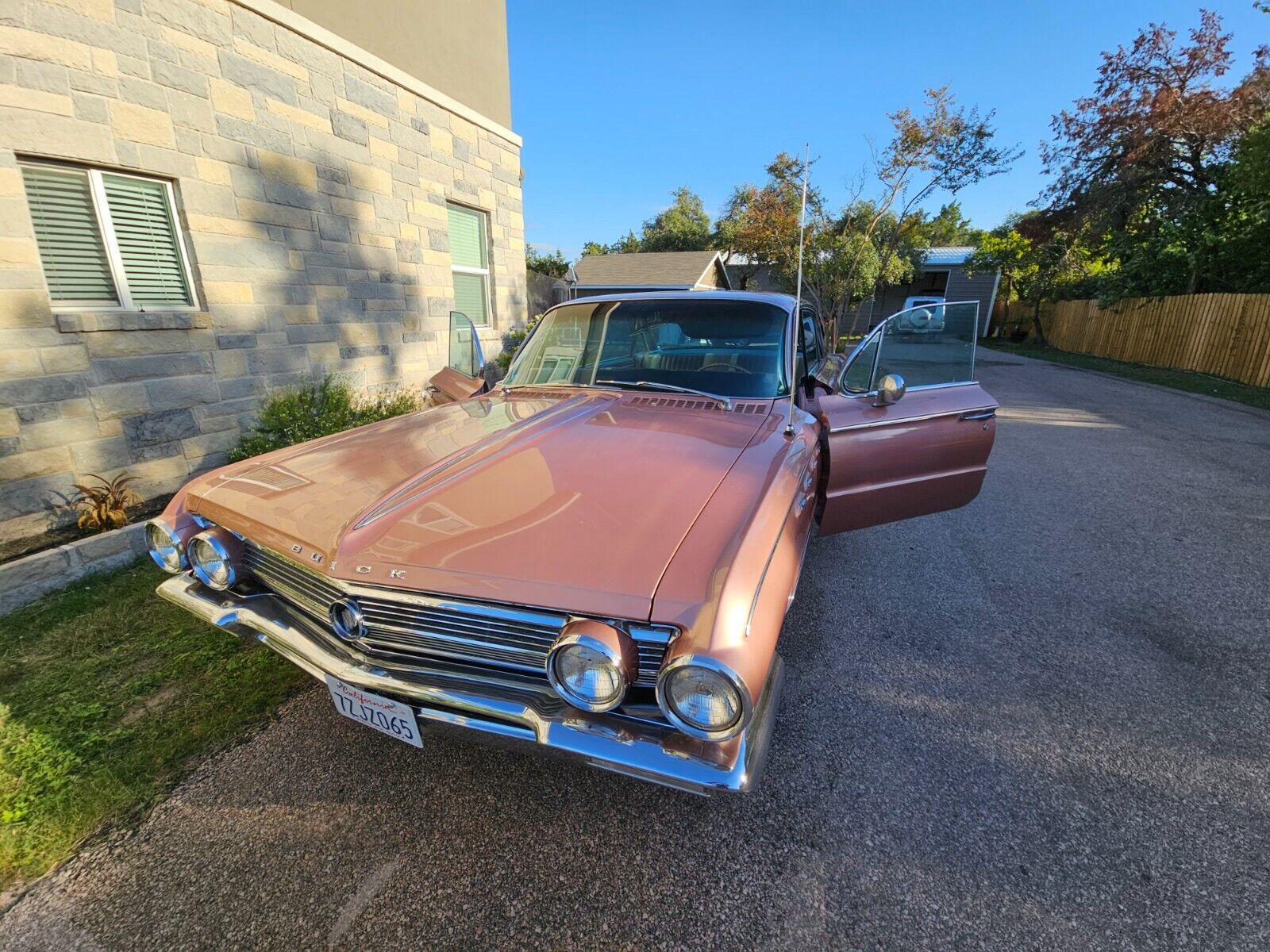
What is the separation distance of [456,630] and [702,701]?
2.42 feet

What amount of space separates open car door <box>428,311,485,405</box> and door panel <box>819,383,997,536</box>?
7.11 ft

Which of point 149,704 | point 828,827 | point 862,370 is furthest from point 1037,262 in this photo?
point 149,704

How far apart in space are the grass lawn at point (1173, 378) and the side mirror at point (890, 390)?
10952 millimetres

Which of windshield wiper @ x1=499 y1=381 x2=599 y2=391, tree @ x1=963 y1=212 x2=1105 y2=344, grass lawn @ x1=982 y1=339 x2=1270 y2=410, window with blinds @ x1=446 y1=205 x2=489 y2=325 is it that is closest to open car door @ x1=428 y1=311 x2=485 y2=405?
windshield wiper @ x1=499 y1=381 x2=599 y2=391

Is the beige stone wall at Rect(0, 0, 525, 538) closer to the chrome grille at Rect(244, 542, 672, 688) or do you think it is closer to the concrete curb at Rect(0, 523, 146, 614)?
the concrete curb at Rect(0, 523, 146, 614)

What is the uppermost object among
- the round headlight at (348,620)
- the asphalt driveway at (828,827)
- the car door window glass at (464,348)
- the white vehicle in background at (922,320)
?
the white vehicle in background at (922,320)

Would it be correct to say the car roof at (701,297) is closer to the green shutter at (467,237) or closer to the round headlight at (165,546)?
the round headlight at (165,546)

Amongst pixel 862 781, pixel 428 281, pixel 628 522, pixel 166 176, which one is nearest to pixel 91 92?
pixel 166 176

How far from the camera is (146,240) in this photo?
4180 mm

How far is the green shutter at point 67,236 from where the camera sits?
3637 mm

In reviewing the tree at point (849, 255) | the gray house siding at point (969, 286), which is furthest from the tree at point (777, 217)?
the gray house siding at point (969, 286)

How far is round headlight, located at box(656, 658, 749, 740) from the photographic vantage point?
1.36 metres

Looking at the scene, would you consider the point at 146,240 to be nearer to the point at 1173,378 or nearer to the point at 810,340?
the point at 810,340

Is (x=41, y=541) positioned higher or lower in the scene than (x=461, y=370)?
lower
